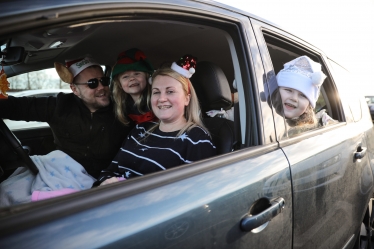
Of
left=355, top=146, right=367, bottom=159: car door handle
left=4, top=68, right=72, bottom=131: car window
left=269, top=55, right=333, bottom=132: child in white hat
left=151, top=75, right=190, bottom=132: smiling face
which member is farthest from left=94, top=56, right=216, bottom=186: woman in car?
left=4, top=68, right=72, bottom=131: car window

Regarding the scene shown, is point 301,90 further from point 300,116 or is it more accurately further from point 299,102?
point 300,116

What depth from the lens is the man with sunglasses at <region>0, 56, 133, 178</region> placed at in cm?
241

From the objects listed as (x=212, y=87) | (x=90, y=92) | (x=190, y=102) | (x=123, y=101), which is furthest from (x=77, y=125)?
(x=212, y=87)

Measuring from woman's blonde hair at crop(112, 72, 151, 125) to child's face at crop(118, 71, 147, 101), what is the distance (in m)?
0.04

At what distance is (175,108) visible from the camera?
6.53ft

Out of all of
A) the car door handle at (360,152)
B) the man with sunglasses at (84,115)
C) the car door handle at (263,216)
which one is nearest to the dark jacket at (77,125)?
the man with sunglasses at (84,115)

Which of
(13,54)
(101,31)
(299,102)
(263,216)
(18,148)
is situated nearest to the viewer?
(263,216)

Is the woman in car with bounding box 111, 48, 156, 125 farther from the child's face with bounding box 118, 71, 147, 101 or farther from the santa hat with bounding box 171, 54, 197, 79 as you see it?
the santa hat with bounding box 171, 54, 197, 79

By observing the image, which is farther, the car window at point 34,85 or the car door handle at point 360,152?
the car window at point 34,85

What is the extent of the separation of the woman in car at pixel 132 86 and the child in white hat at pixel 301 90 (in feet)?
3.34

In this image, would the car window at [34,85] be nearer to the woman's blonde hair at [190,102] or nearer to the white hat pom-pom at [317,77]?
the woman's blonde hair at [190,102]

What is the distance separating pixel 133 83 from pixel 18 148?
972 millimetres

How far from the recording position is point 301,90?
2051 mm

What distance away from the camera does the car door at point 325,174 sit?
4.92ft
